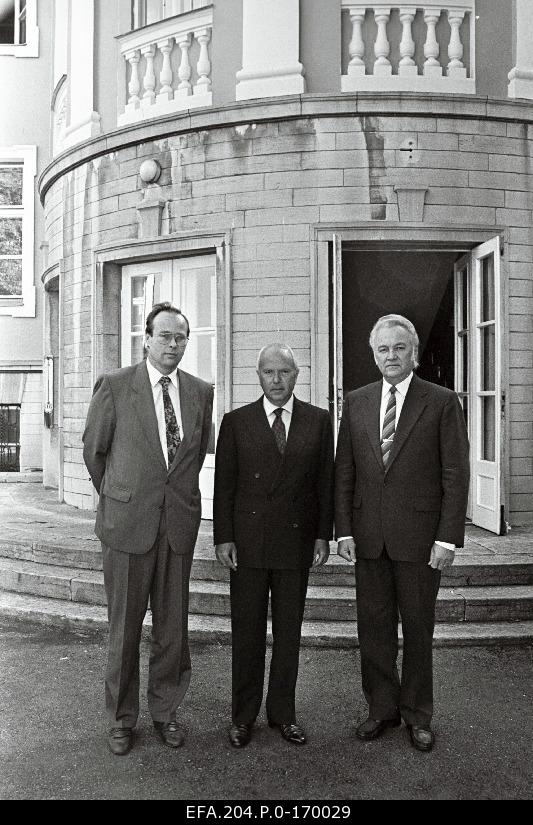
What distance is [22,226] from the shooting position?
39.2 feet

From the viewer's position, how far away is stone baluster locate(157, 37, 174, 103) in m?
7.25

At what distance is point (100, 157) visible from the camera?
7.66 m

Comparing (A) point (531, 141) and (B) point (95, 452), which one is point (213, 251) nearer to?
(A) point (531, 141)

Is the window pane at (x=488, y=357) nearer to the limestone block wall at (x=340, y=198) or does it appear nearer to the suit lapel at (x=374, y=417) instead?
the limestone block wall at (x=340, y=198)

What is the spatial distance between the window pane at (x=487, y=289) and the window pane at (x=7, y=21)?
358 inches

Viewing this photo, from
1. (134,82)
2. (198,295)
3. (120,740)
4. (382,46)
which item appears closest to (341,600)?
(120,740)

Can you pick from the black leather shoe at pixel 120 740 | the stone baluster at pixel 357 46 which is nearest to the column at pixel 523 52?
the stone baluster at pixel 357 46

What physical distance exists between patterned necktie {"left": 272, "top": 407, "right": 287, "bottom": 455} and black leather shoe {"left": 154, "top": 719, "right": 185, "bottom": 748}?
→ 1.34m

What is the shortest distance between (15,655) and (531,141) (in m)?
5.94

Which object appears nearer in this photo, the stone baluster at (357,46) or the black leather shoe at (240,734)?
the black leather shoe at (240,734)

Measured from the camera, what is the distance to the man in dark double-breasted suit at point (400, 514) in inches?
134

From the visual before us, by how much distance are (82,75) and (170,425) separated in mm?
5850
